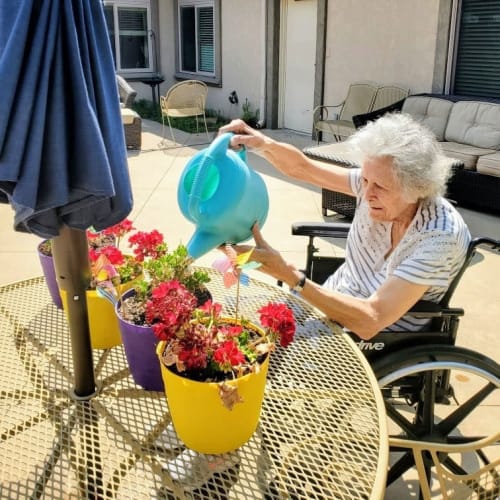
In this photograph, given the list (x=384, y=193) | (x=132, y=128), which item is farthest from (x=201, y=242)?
(x=132, y=128)

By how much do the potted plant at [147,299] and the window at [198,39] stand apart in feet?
31.5

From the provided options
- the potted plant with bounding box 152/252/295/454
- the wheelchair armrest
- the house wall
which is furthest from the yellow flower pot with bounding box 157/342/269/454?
the house wall

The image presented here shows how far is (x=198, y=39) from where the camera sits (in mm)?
11430

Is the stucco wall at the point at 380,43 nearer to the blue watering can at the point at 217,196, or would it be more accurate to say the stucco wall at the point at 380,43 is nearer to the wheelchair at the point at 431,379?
the wheelchair at the point at 431,379

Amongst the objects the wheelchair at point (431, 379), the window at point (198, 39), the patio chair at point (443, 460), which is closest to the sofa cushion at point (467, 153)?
the wheelchair at point (431, 379)

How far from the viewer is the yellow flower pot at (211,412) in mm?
1039

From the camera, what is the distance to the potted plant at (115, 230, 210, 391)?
126cm

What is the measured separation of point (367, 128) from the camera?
1.76 meters

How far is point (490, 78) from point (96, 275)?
5.76 metres

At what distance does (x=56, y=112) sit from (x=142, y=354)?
56cm

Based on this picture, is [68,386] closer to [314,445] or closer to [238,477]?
[238,477]

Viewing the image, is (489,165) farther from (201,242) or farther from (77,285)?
(77,285)

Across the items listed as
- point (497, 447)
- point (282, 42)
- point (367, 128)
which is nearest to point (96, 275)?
point (367, 128)

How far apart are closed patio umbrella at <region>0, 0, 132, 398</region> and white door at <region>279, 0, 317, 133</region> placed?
24.9ft
